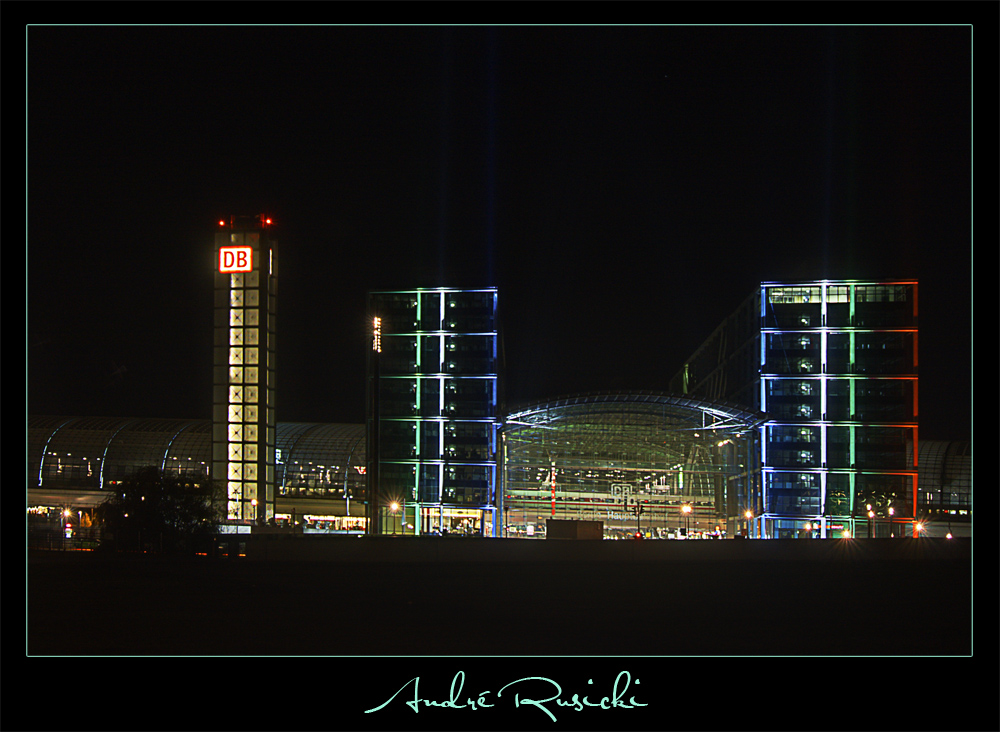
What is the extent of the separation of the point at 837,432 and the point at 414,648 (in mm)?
79816

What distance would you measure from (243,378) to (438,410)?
85.9 ft

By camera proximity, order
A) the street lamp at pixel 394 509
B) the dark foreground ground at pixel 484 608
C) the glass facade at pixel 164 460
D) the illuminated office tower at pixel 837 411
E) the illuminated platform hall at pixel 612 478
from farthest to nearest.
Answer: the glass facade at pixel 164 460, the street lamp at pixel 394 509, the illuminated office tower at pixel 837 411, the illuminated platform hall at pixel 612 478, the dark foreground ground at pixel 484 608

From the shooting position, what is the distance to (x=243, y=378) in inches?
2766

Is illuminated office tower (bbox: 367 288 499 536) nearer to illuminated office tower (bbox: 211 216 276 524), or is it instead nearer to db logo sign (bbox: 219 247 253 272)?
illuminated office tower (bbox: 211 216 276 524)

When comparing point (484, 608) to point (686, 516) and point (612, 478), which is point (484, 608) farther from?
point (686, 516)

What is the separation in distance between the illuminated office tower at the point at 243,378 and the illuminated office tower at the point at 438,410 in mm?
21529

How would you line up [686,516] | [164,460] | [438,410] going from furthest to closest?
[164,460] < [438,410] < [686,516]

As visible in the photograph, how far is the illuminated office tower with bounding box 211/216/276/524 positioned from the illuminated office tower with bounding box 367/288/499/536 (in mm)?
21529

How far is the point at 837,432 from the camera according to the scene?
90.2 meters

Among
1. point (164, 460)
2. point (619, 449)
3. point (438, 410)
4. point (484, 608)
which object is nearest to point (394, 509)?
point (438, 410)

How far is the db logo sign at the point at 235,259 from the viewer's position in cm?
7081

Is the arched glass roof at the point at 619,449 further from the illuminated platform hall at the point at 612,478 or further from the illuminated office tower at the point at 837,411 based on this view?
the illuminated office tower at the point at 837,411

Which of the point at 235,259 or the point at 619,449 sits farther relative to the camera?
the point at 619,449

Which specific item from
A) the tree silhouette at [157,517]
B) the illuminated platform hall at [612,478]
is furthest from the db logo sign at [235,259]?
the tree silhouette at [157,517]
